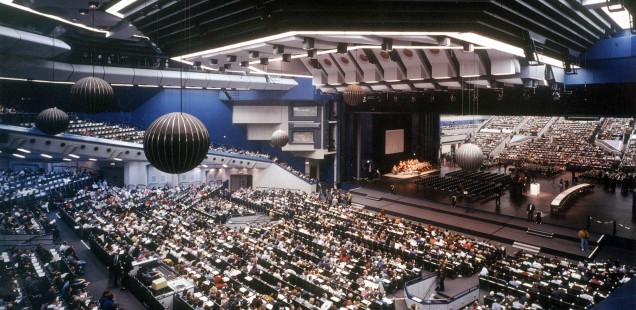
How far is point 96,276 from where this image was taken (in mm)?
11930

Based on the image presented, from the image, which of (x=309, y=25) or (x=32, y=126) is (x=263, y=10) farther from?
(x=32, y=126)

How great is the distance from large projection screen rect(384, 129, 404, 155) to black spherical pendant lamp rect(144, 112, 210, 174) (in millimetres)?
27171

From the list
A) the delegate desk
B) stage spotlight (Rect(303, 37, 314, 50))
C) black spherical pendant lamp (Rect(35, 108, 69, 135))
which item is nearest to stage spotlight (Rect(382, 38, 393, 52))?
stage spotlight (Rect(303, 37, 314, 50))

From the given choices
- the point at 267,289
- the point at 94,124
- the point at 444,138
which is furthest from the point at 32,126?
the point at 444,138

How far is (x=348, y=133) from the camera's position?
28.7 metres

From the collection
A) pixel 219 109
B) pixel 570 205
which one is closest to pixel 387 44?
pixel 570 205

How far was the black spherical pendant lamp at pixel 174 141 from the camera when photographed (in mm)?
3949

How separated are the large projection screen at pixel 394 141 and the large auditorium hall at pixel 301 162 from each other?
0.57ft

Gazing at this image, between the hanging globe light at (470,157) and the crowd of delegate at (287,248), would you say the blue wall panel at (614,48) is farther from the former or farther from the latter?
the crowd of delegate at (287,248)

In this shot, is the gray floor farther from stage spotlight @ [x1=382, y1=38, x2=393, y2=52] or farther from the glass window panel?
stage spotlight @ [x1=382, y1=38, x2=393, y2=52]

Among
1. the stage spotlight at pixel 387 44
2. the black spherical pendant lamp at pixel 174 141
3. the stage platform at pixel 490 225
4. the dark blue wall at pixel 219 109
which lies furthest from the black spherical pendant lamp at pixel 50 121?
the dark blue wall at pixel 219 109

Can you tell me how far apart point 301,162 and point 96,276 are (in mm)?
19528

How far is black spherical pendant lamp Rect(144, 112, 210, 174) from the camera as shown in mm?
3949

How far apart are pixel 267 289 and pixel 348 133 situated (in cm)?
1899
